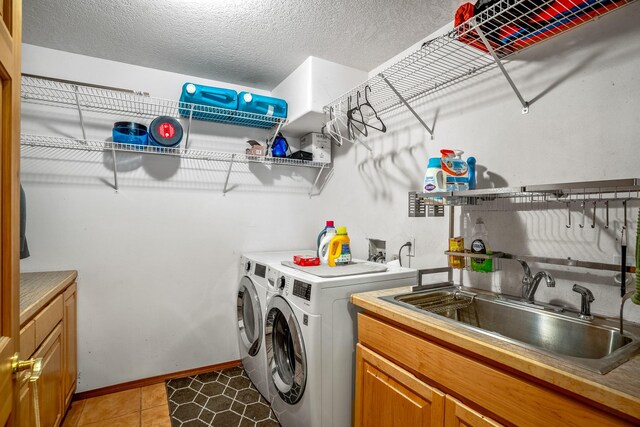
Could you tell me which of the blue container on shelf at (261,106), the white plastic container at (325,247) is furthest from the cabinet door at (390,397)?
the blue container on shelf at (261,106)

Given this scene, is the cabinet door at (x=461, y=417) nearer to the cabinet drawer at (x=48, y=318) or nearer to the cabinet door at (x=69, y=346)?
the cabinet drawer at (x=48, y=318)

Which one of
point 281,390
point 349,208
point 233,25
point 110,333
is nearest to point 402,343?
point 281,390

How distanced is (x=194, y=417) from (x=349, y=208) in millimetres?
1822

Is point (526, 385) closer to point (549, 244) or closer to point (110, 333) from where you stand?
point (549, 244)

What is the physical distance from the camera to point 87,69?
2295 mm

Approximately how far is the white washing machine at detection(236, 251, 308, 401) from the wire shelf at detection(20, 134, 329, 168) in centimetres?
79

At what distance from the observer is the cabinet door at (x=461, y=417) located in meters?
0.97

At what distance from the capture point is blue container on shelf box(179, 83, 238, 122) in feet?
7.47

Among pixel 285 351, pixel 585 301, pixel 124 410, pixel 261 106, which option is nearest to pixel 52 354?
pixel 124 410

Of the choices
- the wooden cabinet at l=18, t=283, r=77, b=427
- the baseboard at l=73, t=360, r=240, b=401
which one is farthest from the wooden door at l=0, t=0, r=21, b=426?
the baseboard at l=73, t=360, r=240, b=401

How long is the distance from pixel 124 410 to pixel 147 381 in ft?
1.03

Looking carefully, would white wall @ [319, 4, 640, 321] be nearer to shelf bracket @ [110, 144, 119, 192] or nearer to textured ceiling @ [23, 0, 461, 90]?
→ textured ceiling @ [23, 0, 461, 90]

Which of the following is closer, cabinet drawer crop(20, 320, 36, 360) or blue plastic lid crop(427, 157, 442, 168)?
cabinet drawer crop(20, 320, 36, 360)

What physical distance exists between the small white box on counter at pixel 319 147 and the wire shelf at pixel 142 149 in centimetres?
6
